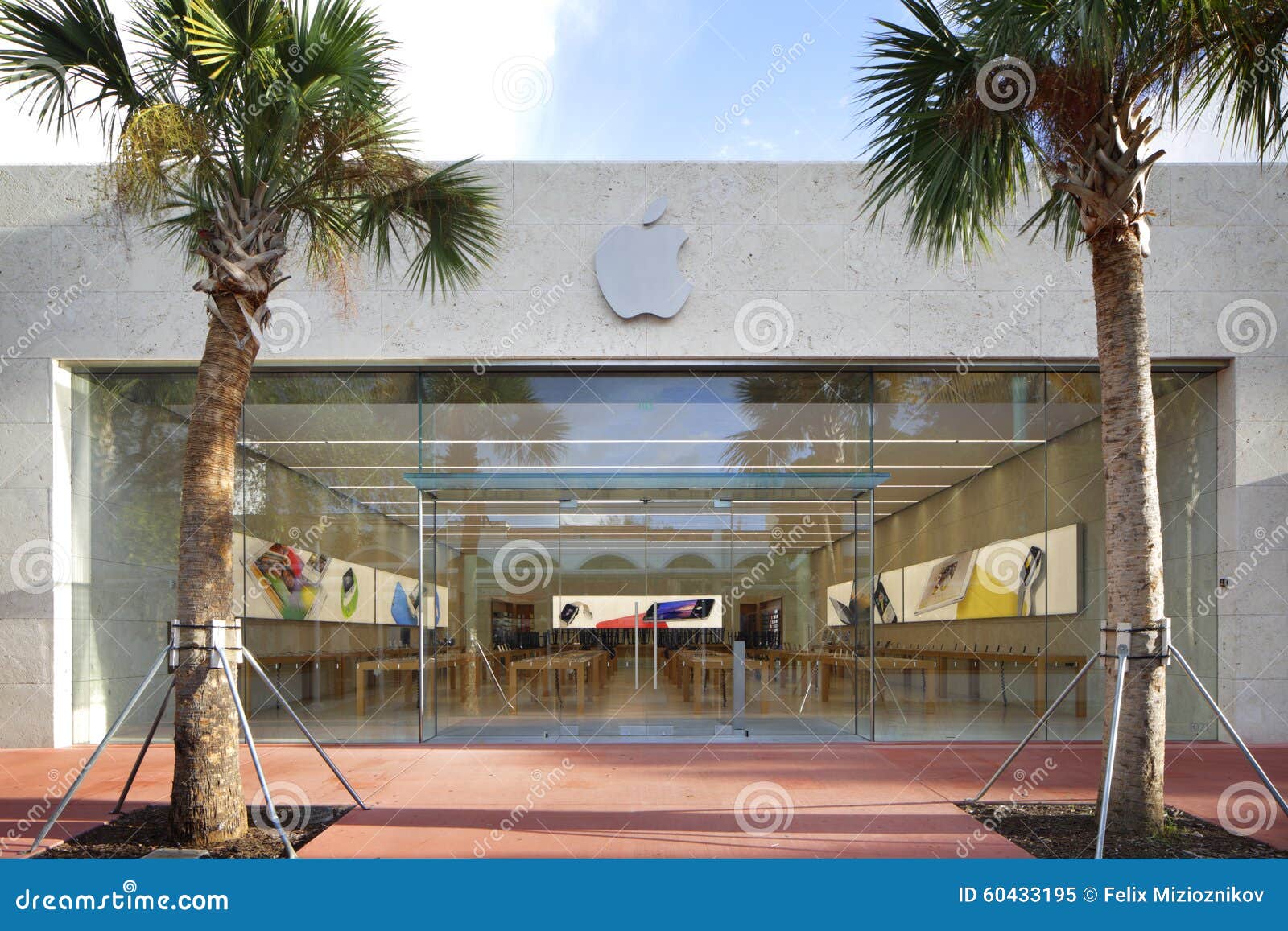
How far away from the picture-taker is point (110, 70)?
24.1 feet

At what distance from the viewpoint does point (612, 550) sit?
496 inches

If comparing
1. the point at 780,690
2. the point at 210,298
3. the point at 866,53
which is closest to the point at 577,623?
the point at 780,690

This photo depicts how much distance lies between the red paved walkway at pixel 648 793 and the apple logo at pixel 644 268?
5.11 m

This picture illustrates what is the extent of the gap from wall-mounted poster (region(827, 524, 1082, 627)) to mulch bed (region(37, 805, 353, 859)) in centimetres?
692

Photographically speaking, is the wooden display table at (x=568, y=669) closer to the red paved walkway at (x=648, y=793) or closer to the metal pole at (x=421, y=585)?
the red paved walkway at (x=648, y=793)

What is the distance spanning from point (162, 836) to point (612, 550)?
647 cm

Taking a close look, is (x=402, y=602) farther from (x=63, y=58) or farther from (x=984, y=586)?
(x=984, y=586)

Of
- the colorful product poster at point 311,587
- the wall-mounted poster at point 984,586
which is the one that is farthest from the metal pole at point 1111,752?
the colorful product poster at point 311,587

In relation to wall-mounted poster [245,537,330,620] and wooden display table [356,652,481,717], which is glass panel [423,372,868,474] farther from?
wooden display table [356,652,481,717]

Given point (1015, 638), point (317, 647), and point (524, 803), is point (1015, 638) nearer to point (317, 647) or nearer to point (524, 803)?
point (524, 803)

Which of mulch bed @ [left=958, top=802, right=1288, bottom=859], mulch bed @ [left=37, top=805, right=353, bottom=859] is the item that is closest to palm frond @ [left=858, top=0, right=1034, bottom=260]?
mulch bed @ [left=958, top=802, right=1288, bottom=859]

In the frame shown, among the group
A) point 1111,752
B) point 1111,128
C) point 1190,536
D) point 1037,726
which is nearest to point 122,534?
point 1037,726

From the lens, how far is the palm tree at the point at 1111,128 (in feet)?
22.6

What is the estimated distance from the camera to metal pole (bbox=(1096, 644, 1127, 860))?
6270mm
